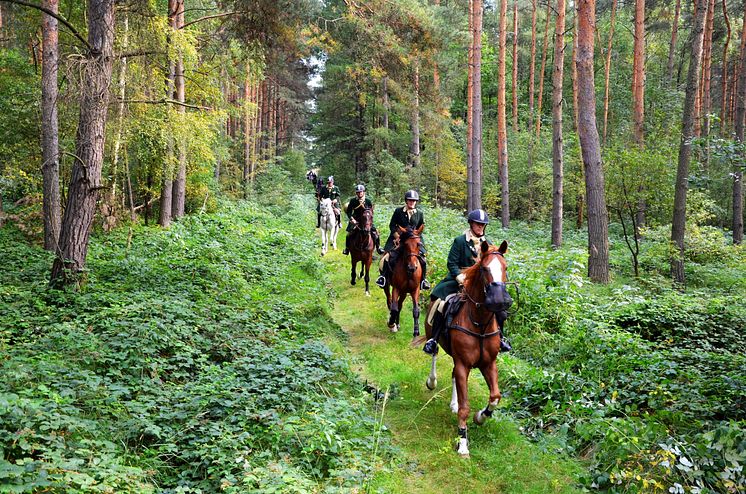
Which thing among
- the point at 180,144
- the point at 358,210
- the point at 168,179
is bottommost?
the point at 358,210

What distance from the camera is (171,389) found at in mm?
5801

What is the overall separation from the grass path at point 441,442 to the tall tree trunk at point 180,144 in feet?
28.9

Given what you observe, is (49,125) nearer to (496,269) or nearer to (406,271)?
(406,271)

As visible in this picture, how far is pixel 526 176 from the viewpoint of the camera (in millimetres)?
31984

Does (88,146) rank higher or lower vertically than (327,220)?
higher

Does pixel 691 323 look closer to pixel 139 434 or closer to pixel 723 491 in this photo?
pixel 723 491

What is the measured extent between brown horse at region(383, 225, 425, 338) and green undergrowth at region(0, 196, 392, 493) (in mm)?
1433

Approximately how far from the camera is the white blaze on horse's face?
5.68 m

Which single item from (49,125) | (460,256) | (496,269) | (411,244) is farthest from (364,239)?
(49,125)

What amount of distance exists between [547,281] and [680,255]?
7.14 metres

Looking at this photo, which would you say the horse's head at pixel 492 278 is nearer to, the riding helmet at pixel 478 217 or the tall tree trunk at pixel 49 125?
the riding helmet at pixel 478 217

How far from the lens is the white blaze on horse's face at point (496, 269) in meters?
5.68

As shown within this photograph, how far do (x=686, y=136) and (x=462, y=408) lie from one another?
12478 millimetres

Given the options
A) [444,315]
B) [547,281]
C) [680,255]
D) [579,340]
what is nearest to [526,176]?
[680,255]
